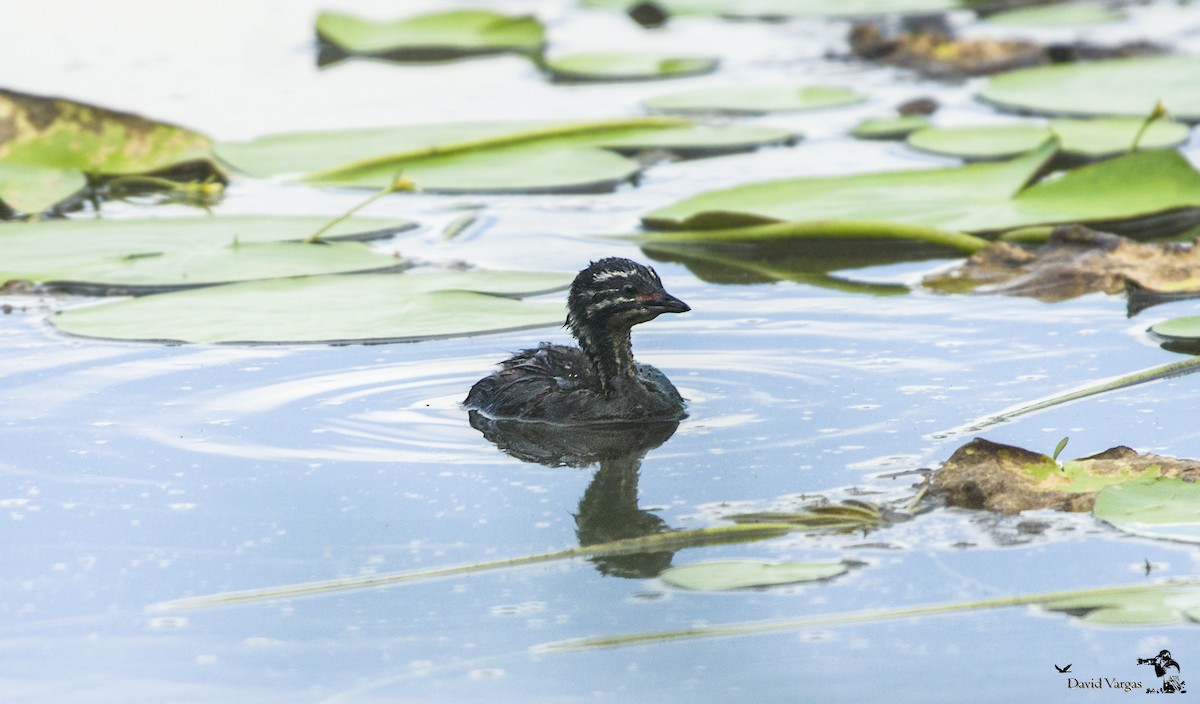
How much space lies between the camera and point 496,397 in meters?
6.13

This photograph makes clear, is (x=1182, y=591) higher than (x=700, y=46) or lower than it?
lower

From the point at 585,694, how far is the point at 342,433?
2.15 m

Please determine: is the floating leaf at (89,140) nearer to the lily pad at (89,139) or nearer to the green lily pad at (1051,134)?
the lily pad at (89,139)

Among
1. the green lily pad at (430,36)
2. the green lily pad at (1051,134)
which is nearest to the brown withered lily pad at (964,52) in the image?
the green lily pad at (1051,134)

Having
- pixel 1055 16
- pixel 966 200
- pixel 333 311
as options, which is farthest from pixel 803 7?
pixel 333 311

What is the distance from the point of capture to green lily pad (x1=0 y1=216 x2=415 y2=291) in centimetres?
766

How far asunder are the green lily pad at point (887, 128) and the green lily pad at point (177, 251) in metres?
3.28

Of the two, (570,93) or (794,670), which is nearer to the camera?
(794,670)

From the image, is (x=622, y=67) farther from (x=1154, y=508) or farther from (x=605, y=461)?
(x=1154, y=508)

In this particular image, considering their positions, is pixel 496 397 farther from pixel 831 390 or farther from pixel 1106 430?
pixel 1106 430

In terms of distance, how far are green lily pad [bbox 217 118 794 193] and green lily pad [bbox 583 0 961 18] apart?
18.0ft

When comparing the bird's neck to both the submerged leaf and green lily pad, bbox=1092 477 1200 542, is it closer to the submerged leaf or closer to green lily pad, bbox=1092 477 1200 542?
the submerged leaf

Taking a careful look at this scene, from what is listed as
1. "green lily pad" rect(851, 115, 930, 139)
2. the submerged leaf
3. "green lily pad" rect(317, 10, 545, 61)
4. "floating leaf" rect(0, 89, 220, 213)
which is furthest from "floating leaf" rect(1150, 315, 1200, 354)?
"green lily pad" rect(317, 10, 545, 61)

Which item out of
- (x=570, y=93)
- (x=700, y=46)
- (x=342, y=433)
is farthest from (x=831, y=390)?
(x=700, y=46)
